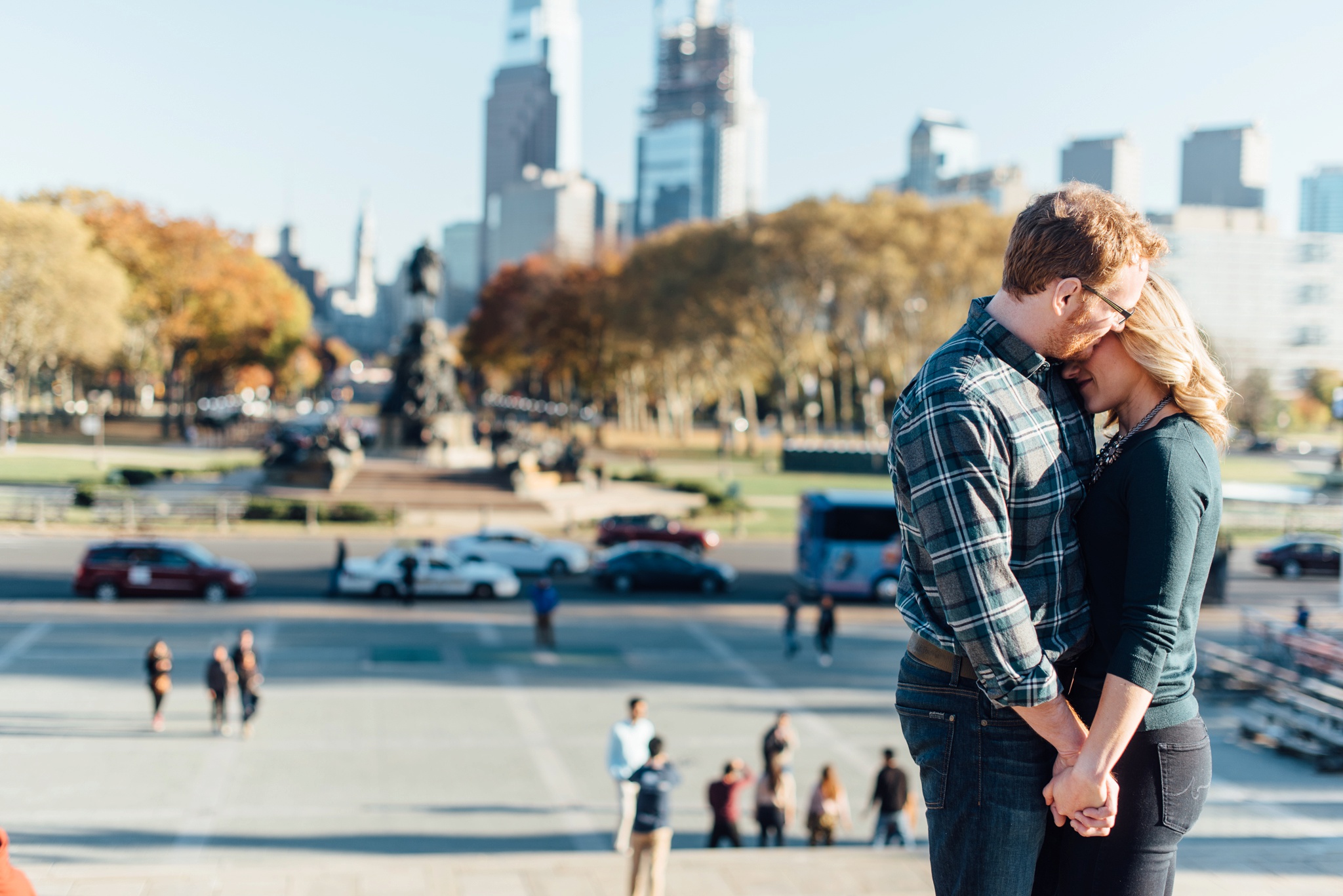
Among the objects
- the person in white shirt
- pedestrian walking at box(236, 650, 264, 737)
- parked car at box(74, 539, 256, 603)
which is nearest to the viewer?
the person in white shirt

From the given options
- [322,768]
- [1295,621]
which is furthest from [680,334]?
[322,768]

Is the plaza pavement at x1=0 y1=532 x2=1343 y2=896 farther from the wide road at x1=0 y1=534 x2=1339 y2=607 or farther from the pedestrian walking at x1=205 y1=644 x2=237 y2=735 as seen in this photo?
the wide road at x1=0 y1=534 x2=1339 y2=607

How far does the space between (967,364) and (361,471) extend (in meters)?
43.7

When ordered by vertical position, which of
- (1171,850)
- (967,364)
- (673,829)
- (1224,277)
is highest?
(1224,277)

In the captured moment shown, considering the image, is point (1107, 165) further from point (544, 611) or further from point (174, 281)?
point (174, 281)

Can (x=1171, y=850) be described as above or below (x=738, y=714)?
above

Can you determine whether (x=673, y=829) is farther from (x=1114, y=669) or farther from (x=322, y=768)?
(x=1114, y=669)

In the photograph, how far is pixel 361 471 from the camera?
44.4 m

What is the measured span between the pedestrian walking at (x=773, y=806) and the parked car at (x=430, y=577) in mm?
15142

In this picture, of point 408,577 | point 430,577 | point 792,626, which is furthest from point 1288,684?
point 430,577

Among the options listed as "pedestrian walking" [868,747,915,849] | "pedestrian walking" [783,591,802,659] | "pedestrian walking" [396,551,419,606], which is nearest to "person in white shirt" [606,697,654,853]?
"pedestrian walking" [868,747,915,849]

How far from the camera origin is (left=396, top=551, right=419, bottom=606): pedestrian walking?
968 inches

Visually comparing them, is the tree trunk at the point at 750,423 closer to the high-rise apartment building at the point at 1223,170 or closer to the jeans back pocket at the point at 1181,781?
the high-rise apartment building at the point at 1223,170

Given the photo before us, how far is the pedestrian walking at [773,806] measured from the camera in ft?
37.6
